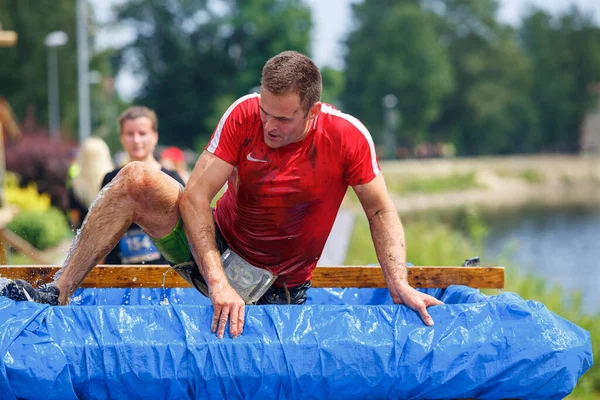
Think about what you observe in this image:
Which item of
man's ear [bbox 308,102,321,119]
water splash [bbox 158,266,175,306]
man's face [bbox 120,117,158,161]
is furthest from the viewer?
man's face [bbox 120,117,158,161]

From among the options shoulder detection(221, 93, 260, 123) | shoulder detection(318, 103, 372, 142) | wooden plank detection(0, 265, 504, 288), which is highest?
shoulder detection(221, 93, 260, 123)

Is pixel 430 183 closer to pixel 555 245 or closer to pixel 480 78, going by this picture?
pixel 555 245

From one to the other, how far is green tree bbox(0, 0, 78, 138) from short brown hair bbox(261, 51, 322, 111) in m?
33.9

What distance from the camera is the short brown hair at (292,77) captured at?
3.54 m

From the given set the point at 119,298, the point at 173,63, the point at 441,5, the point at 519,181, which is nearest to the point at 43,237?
the point at 119,298

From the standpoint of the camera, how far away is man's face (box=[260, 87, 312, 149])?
11.8ft

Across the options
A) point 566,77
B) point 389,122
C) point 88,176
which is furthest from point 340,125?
point 566,77

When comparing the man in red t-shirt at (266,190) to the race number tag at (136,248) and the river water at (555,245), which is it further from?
the river water at (555,245)

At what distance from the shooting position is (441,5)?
7319 centimetres

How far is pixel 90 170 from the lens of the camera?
7.84 meters

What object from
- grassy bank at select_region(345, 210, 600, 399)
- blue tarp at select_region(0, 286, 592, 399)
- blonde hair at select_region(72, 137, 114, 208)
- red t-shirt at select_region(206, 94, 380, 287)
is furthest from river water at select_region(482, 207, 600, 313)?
blue tarp at select_region(0, 286, 592, 399)

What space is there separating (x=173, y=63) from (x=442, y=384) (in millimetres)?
53857

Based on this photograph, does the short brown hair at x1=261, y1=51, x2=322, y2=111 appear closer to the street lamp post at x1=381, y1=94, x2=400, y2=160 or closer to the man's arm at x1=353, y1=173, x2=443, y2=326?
the man's arm at x1=353, y1=173, x2=443, y2=326

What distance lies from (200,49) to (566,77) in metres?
39.0
